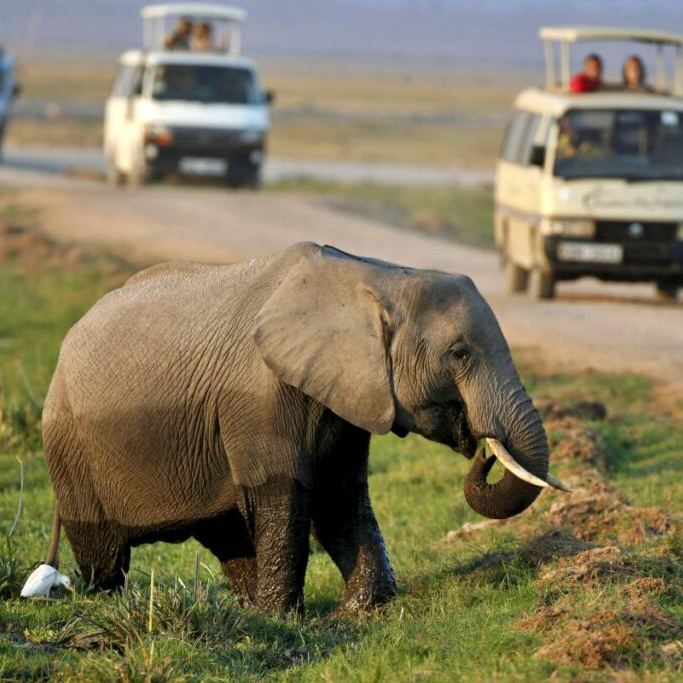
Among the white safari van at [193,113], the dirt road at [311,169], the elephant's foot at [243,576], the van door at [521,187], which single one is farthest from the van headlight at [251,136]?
the elephant's foot at [243,576]

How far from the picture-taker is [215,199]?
28.2 meters

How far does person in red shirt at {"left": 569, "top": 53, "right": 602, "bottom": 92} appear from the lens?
1820 cm

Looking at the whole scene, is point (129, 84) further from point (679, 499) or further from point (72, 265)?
point (679, 499)

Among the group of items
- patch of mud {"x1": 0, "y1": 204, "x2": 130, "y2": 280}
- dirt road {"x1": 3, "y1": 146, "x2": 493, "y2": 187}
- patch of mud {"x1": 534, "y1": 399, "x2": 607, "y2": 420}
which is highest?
patch of mud {"x1": 534, "y1": 399, "x2": 607, "y2": 420}

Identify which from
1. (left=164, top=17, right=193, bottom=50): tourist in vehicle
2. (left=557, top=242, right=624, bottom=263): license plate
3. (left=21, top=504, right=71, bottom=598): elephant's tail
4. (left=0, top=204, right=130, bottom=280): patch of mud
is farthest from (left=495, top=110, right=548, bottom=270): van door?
(left=164, top=17, right=193, bottom=50): tourist in vehicle

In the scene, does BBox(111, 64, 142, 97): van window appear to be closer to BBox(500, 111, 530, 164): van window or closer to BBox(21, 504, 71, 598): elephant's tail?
BBox(500, 111, 530, 164): van window

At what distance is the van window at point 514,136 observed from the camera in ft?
62.6

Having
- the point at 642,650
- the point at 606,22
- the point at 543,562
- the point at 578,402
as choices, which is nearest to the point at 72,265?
the point at 578,402

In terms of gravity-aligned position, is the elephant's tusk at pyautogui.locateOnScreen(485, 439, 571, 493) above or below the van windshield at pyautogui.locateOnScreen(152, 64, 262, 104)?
above

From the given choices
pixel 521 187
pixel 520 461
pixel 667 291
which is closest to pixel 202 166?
pixel 521 187

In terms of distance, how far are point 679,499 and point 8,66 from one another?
32228mm

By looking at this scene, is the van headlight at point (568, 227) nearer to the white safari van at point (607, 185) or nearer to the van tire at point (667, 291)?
the white safari van at point (607, 185)

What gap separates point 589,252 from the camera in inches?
703

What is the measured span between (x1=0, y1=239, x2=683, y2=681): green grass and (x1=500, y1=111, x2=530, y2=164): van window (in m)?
7.78
